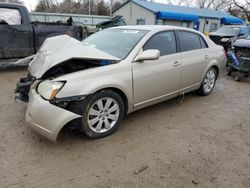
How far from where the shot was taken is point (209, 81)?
5211 millimetres

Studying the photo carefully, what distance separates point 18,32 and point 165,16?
1698cm

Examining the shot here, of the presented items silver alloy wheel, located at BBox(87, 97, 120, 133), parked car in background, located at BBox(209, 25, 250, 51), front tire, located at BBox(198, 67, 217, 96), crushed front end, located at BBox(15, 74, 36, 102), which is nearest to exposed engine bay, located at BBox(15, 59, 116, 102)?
crushed front end, located at BBox(15, 74, 36, 102)

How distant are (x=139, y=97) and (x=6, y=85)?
3.67m

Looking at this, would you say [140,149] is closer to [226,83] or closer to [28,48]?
[226,83]

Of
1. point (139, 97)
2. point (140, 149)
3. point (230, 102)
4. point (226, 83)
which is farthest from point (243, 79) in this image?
point (140, 149)

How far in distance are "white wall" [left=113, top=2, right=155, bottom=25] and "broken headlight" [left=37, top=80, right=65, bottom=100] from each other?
65.4 ft

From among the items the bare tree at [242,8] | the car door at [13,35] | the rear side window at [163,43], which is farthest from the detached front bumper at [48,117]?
the bare tree at [242,8]

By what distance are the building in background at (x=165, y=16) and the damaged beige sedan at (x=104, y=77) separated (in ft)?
58.9

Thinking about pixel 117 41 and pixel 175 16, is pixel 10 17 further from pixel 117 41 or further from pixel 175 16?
pixel 175 16

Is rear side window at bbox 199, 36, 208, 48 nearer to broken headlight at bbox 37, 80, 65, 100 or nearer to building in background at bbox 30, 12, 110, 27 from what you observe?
broken headlight at bbox 37, 80, 65, 100

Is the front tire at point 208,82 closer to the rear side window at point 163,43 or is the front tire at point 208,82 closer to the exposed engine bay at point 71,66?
the rear side window at point 163,43

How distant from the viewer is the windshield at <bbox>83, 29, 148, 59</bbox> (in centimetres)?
355

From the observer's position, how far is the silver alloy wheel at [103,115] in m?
3.11

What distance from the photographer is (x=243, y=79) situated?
725 cm
